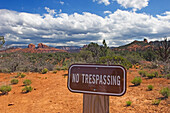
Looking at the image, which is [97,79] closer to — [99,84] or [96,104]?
[99,84]

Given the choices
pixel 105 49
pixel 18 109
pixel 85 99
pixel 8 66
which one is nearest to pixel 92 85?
pixel 85 99

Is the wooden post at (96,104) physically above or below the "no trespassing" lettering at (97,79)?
below

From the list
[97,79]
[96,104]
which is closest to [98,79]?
[97,79]

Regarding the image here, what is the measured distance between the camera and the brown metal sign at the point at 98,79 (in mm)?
1239

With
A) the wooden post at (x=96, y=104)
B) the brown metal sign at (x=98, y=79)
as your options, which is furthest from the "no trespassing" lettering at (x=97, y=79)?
the wooden post at (x=96, y=104)

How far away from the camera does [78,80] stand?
1372mm

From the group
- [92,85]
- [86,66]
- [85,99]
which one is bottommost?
[85,99]

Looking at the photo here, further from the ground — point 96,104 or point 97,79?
point 97,79

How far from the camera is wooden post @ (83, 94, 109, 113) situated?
4.10 feet

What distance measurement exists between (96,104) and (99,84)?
194 millimetres

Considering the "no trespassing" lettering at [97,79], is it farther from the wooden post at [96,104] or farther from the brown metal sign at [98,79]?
the wooden post at [96,104]

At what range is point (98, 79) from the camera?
1.29 m

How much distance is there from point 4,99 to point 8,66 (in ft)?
36.9

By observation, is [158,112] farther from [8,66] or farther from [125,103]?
[8,66]
